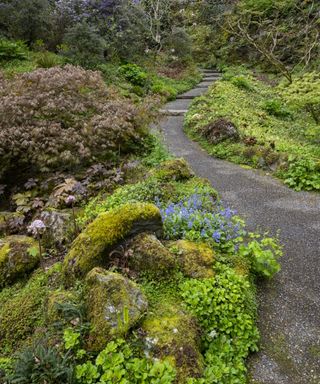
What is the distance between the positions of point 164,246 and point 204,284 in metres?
0.61

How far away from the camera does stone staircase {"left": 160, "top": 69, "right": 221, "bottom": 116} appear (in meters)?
12.1

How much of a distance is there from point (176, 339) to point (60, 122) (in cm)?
453

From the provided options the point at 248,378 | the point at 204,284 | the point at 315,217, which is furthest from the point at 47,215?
the point at 315,217

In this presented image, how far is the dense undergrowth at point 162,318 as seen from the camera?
2480 millimetres

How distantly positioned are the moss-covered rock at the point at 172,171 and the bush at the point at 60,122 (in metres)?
1.00

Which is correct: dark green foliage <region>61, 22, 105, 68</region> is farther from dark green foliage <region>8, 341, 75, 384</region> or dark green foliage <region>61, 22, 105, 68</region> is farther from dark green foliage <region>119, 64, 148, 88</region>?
dark green foliage <region>8, 341, 75, 384</region>

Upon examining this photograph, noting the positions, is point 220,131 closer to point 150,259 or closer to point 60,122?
point 60,122

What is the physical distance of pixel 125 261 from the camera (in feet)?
11.1

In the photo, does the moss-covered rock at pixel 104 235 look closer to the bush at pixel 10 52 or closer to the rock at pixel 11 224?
the rock at pixel 11 224

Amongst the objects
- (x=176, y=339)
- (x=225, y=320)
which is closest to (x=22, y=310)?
(x=176, y=339)

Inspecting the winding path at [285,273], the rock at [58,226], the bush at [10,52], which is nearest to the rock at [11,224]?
the rock at [58,226]

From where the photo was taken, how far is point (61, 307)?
2873 mm

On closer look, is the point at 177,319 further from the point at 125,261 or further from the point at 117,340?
the point at 125,261

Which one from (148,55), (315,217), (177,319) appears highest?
(148,55)
